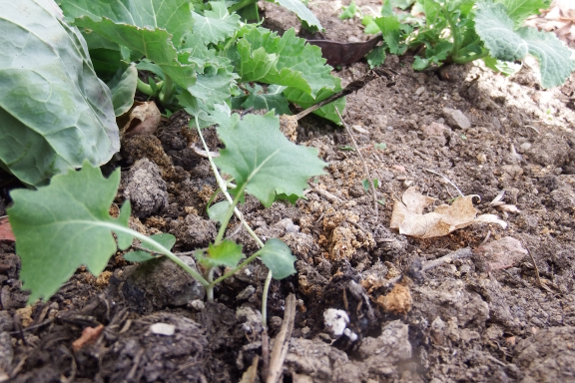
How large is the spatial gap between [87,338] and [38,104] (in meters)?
0.78

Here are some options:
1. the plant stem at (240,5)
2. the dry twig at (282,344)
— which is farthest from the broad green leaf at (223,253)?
the plant stem at (240,5)

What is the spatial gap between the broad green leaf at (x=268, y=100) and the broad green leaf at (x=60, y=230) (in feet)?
4.01

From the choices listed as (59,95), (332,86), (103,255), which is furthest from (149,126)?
(103,255)

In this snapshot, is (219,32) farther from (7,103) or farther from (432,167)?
(432,167)

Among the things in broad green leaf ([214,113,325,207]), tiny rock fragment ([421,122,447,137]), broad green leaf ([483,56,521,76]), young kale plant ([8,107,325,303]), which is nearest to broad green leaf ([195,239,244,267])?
young kale plant ([8,107,325,303])

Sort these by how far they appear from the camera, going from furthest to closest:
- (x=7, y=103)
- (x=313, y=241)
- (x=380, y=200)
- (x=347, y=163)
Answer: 1. (x=347, y=163)
2. (x=380, y=200)
3. (x=313, y=241)
4. (x=7, y=103)

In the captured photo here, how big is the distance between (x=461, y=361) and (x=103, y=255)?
39.5 inches

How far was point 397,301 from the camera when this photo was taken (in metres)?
1.24

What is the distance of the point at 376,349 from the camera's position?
117cm

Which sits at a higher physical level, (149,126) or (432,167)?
(149,126)

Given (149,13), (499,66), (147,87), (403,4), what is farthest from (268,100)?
(403,4)

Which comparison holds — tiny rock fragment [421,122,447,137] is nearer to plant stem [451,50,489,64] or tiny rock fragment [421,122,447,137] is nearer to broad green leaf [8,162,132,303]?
plant stem [451,50,489,64]

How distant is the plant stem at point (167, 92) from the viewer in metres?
1.83

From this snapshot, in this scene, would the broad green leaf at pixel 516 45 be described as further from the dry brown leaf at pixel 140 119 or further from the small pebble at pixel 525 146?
the dry brown leaf at pixel 140 119
